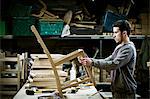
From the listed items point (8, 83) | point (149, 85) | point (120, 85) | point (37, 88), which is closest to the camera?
point (120, 85)

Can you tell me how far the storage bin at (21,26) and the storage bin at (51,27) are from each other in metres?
0.19

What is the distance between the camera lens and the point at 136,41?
5914 millimetres

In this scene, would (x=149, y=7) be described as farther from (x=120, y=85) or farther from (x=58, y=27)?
(x=120, y=85)

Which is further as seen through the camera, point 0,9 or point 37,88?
point 0,9

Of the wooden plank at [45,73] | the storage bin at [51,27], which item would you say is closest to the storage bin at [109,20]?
the storage bin at [51,27]

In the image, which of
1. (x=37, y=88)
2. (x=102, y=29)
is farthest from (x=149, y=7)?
(x=37, y=88)

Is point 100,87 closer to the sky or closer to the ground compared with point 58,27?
closer to the ground

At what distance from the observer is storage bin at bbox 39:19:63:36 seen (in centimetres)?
522

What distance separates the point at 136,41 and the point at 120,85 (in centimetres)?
309

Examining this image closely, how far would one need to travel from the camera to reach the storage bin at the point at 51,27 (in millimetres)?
5219

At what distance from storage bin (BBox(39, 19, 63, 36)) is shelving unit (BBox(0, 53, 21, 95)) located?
617 mm

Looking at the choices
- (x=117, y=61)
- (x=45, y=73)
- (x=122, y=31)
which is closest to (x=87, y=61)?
(x=117, y=61)

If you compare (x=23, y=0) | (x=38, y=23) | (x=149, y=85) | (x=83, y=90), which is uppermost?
(x=23, y=0)

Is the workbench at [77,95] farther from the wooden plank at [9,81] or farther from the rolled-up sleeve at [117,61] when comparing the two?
the wooden plank at [9,81]
